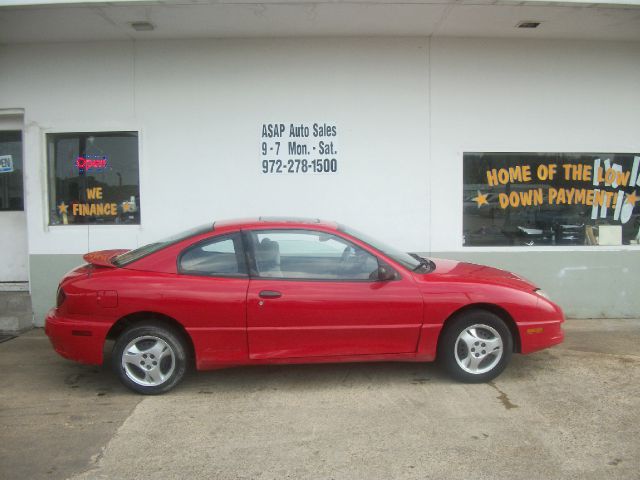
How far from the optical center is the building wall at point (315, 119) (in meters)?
7.12

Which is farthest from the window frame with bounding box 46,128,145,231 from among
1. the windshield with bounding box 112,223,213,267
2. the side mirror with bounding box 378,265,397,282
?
the side mirror with bounding box 378,265,397,282

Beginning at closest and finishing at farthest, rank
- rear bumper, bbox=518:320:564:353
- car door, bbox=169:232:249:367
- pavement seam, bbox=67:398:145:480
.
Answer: pavement seam, bbox=67:398:145:480 < car door, bbox=169:232:249:367 < rear bumper, bbox=518:320:564:353

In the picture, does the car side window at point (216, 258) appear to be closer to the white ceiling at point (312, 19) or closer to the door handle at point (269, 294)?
the door handle at point (269, 294)

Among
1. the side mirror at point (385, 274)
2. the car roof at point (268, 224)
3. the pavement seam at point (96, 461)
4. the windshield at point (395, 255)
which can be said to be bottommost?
the pavement seam at point (96, 461)

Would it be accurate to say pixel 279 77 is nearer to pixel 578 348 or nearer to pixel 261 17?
pixel 261 17

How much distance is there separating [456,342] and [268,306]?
1.68 meters

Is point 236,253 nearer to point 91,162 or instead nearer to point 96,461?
point 96,461

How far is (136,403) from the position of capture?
4.52m

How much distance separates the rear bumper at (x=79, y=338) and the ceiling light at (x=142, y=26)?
370 cm

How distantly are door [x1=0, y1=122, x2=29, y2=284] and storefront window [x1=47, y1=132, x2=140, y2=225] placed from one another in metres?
0.67

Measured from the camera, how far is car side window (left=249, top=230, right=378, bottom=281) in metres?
4.73

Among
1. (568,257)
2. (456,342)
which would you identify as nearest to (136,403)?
(456,342)

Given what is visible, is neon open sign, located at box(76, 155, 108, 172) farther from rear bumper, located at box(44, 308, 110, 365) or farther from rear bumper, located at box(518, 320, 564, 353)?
rear bumper, located at box(518, 320, 564, 353)

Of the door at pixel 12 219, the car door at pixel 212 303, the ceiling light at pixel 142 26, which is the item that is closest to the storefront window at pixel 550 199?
the car door at pixel 212 303
